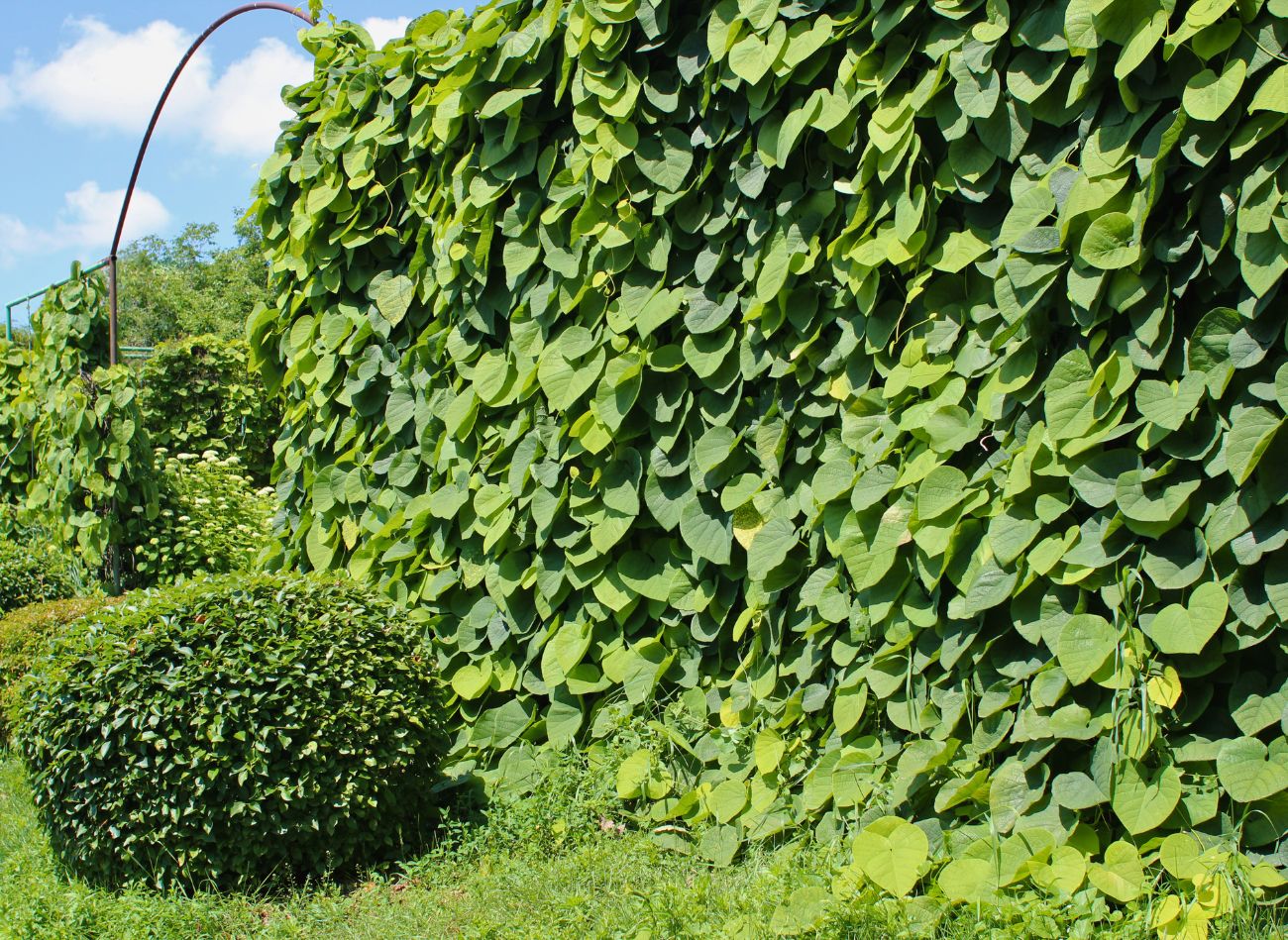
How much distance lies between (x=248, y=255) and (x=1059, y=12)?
4083 centimetres

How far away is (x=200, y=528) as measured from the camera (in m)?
5.98

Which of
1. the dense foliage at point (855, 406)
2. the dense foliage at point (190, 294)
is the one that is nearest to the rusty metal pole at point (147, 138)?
the dense foliage at point (855, 406)

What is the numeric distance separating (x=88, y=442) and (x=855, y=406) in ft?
13.9

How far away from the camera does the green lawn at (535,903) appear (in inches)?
85.4

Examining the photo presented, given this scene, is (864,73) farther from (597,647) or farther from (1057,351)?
(597,647)

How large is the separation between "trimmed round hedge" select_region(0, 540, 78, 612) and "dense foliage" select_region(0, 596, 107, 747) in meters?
0.88

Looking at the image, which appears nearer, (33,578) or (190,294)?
(33,578)

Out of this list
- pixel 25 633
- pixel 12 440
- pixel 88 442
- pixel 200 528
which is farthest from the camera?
pixel 12 440

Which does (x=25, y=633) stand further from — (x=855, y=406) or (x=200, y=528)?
(x=855, y=406)

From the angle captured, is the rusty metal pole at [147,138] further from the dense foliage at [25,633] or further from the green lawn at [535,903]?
the green lawn at [535,903]

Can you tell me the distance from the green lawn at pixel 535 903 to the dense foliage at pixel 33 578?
127 inches

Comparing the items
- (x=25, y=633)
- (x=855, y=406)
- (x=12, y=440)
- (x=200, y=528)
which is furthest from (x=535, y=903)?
(x=12, y=440)

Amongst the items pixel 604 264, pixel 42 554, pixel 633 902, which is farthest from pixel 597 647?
pixel 42 554

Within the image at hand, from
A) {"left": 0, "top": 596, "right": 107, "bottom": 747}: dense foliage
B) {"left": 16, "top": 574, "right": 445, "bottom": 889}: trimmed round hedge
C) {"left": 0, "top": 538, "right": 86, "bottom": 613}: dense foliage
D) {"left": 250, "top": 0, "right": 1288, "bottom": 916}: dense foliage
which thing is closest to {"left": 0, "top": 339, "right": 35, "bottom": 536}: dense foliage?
{"left": 0, "top": 538, "right": 86, "bottom": 613}: dense foliage
